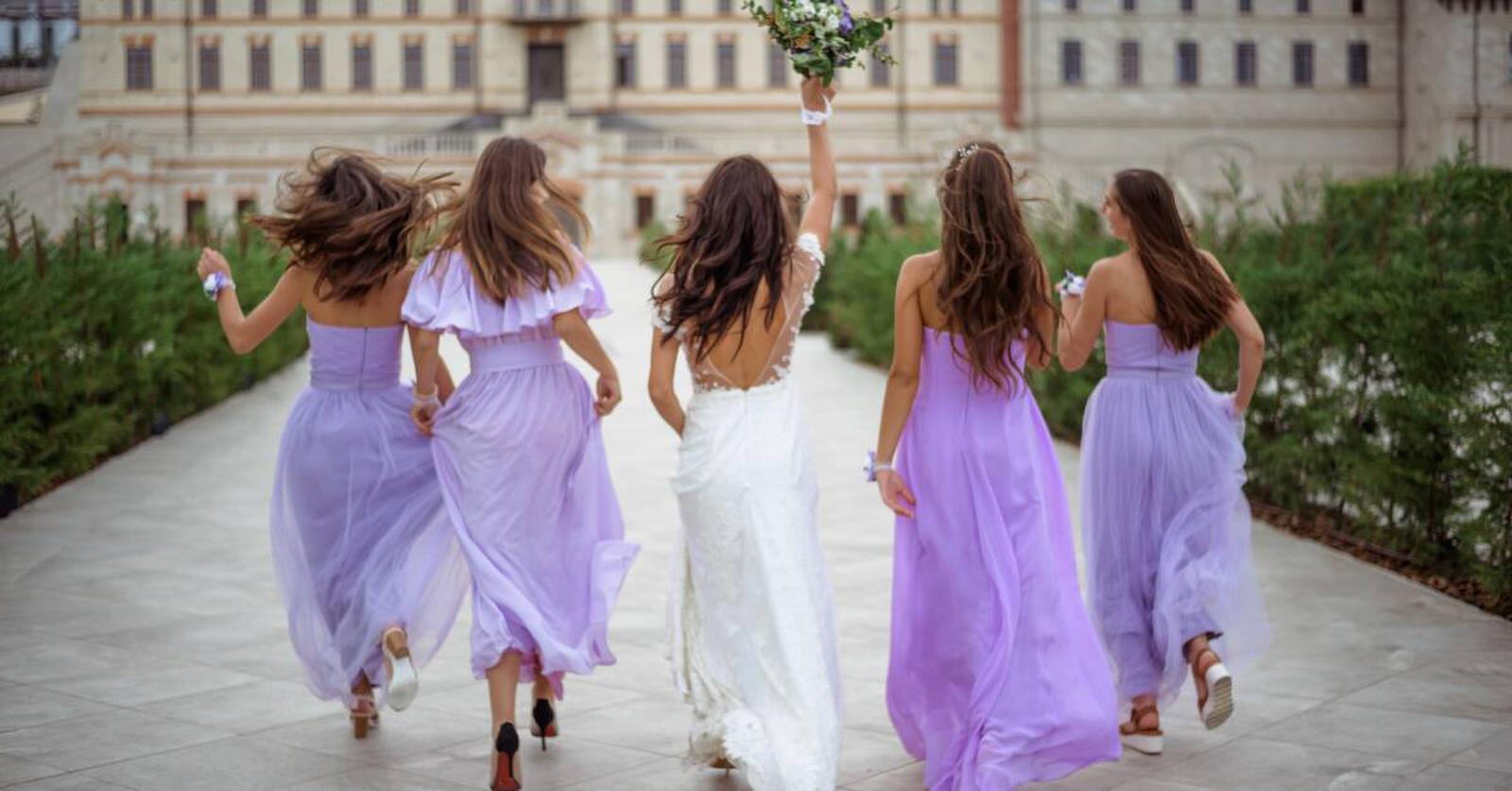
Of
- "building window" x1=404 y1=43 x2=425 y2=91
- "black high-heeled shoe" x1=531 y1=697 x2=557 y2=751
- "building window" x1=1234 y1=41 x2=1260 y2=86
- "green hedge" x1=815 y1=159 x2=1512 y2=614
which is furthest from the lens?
"building window" x1=1234 y1=41 x2=1260 y2=86

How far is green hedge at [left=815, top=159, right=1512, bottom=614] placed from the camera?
754 cm

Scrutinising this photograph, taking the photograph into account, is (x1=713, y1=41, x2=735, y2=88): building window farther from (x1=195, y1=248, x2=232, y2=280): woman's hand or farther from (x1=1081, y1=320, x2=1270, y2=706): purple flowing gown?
(x1=1081, y1=320, x2=1270, y2=706): purple flowing gown

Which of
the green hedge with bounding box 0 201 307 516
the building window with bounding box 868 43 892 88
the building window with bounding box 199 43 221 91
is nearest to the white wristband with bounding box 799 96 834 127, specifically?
the green hedge with bounding box 0 201 307 516

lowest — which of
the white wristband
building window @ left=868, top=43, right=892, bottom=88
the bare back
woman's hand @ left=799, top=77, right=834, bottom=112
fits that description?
the bare back

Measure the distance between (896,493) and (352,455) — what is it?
5.77ft

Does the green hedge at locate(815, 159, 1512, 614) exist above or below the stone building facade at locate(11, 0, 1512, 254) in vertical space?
below

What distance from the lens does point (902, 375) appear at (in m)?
5.16

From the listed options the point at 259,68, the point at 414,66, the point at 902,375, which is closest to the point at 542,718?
the point at 902,375

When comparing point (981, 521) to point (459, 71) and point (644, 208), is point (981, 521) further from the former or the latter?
point (459, 71)

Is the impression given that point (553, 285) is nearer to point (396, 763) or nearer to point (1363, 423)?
point (396, 763)

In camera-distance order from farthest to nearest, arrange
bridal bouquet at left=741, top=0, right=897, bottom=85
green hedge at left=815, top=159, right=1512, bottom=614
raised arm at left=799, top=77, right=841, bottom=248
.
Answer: green hedge at left=815, top=159, right=1512, bottom=614
bridal bouquet at left=741, top=0, right=897, bottom=85
raised arm at left=799, top=77, right=841, bottom=248

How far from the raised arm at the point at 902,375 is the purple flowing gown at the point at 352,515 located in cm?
147

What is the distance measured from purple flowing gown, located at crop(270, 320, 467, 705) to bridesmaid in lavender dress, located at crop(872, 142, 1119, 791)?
1506mm

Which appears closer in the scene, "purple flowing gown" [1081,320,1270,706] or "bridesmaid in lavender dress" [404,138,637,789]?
"bridesmaid in lavender dress" [404,138,637,789]
